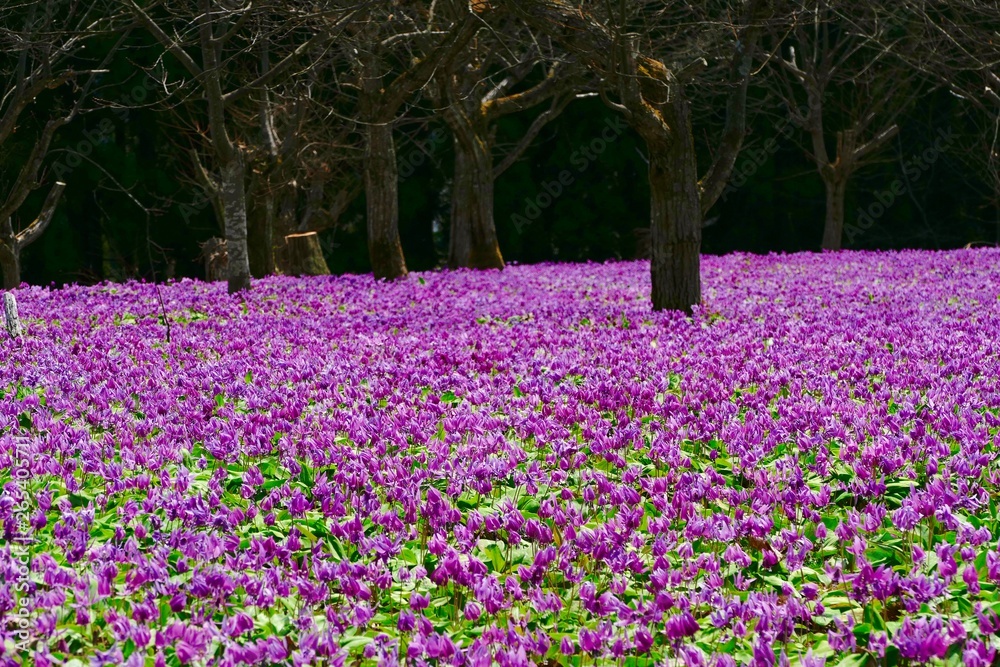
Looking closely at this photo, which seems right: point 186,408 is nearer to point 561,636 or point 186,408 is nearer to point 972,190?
point 561,636

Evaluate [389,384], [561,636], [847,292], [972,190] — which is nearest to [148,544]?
[561,636]

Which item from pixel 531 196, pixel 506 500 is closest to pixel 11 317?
pixel 506 500

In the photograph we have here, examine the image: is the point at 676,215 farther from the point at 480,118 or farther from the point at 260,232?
the point at 260,232

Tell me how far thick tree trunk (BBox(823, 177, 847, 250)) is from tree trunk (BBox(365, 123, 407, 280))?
56.2 feet

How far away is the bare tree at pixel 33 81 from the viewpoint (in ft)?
57.3

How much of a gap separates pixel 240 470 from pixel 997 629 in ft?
13.0

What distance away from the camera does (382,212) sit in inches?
765

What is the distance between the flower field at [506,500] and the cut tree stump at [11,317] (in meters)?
0.42

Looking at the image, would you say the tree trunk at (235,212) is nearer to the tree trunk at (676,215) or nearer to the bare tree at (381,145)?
the bare tree at (381,145)

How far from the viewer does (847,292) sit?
48.7 ft

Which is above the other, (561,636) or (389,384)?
(389,384)

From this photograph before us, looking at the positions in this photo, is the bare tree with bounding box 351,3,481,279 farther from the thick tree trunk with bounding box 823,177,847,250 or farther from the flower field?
the thick tree trunk with bounding box 823,177,847,250

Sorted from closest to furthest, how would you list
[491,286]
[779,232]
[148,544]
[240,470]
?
[148,544] < [240,470] < [491,286] < [779,232]

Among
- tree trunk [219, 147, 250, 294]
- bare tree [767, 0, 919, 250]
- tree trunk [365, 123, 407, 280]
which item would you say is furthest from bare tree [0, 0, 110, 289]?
bare tree [767, 0, 919, 250]
